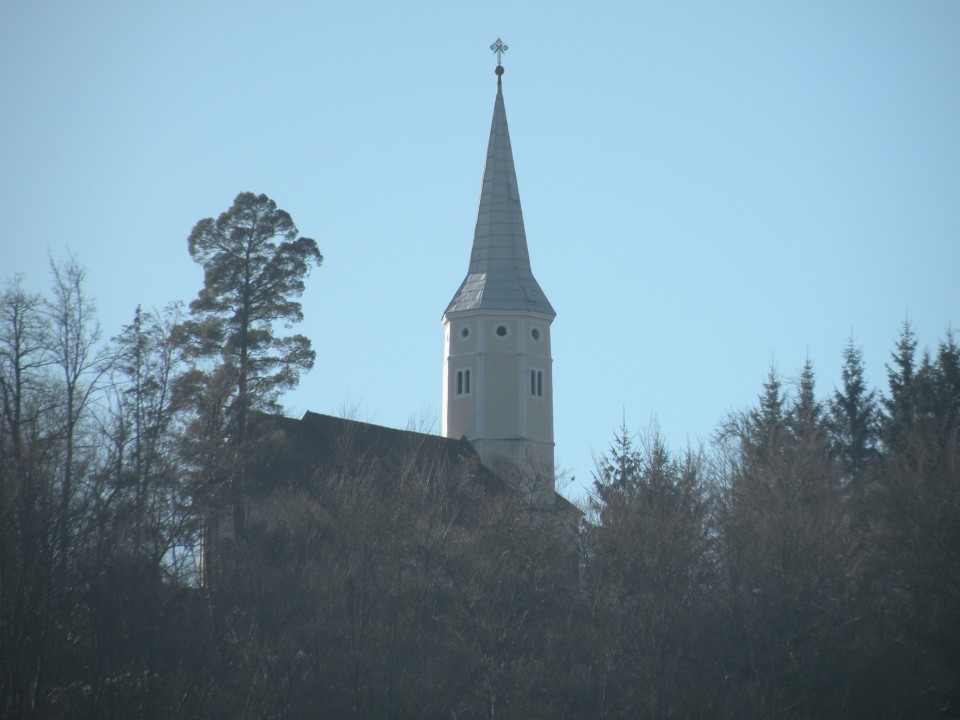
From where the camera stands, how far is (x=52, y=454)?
3603cm

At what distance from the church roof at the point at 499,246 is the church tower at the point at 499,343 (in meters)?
0.04

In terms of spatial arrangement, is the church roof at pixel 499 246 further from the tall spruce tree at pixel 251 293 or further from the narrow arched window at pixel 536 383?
the tall spruce tree at pixel 251 293

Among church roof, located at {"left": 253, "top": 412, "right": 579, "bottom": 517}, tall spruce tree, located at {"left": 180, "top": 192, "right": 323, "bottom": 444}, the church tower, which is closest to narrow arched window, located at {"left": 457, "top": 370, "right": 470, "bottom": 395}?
the church tower

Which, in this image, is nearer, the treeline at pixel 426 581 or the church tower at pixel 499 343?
the treeline at pixel 426 581

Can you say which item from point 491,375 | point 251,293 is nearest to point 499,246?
point 491,375

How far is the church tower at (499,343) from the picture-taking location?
6869 cm

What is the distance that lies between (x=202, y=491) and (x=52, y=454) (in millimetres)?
5678

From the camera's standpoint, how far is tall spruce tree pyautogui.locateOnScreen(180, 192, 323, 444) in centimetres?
5034

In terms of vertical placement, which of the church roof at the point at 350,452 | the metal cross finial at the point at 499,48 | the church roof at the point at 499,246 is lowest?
the church roof at the point at 350,452

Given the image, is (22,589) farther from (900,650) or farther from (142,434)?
(900,650)

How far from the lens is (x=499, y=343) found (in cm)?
7012

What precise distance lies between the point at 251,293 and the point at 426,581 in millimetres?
15378

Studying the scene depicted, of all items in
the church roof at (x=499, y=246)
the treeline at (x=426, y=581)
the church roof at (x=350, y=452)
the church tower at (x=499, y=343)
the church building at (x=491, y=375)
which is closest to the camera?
the treeline at (x=426, y=581)

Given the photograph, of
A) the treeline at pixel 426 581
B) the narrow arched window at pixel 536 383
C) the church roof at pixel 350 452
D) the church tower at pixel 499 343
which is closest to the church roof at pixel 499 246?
the church tower at pixel 499 343
